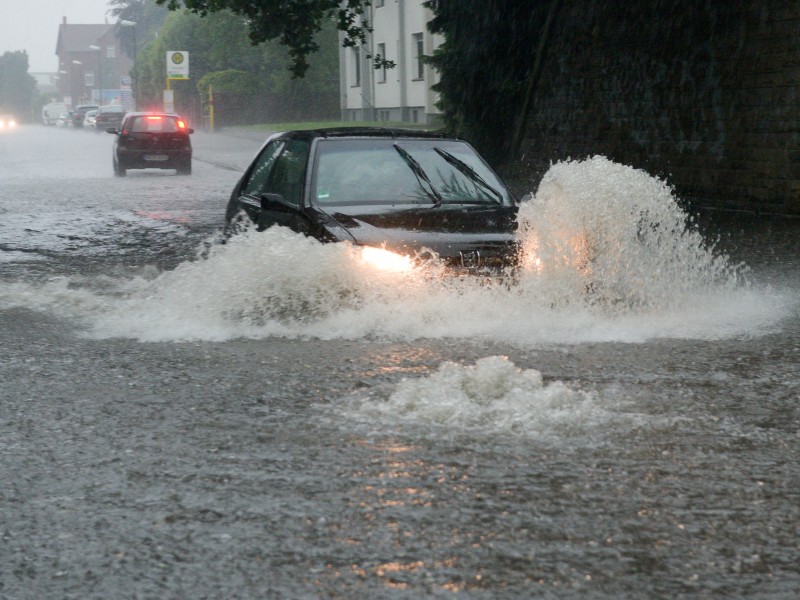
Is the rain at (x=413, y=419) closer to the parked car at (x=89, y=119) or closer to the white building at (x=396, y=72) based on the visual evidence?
the white building at (x=396, y=72)

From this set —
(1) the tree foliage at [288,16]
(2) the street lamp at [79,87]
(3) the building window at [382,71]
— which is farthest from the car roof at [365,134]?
(2) the street lamp at [79,87]

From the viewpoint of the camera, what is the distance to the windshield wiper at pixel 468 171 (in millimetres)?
9602

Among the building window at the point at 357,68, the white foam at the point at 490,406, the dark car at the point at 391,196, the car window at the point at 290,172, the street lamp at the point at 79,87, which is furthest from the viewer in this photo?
the street lamp at the point at 79,87

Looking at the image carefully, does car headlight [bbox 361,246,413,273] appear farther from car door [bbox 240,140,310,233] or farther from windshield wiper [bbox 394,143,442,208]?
windshield wiper [bbox 394,143,442,208]

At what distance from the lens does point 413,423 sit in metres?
5.86

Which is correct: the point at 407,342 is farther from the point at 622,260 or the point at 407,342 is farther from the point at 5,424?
the point at 5,424

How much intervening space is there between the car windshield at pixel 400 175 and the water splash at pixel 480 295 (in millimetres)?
474

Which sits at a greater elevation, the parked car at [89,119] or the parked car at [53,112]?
the parked car at [53,112]

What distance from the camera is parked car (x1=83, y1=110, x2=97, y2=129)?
8957cm

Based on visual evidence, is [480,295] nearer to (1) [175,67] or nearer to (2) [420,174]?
(2) [420,174]

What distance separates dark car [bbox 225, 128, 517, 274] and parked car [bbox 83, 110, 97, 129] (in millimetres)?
81913

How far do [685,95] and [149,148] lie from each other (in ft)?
55.7

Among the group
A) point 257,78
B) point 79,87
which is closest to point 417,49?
point 257,78

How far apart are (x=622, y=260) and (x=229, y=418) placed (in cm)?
410
